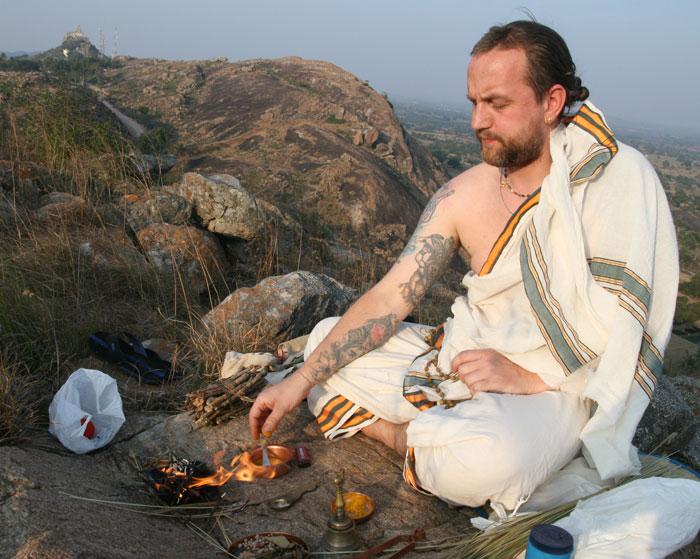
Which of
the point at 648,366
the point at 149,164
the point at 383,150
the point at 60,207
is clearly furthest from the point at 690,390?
the point at 383,150

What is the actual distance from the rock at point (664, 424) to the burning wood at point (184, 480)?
211 cm

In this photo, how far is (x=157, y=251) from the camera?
5.05m

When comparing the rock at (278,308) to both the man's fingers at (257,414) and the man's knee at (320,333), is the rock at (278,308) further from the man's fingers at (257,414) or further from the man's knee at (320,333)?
the man's fingers at (257,414)

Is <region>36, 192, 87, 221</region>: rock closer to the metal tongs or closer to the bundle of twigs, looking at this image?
the bundle of twigs

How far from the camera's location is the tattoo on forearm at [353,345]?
299cm

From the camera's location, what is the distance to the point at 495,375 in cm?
253

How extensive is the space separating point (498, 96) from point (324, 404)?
5.31ft

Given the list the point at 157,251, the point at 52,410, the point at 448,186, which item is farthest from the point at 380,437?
the point at 157,251

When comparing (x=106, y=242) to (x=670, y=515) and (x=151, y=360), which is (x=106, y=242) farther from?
(x=670, y=515)

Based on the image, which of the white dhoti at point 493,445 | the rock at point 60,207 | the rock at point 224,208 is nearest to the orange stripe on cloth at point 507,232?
Result: the white dhoti at point 493,445

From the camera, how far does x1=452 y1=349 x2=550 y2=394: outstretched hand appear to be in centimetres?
253

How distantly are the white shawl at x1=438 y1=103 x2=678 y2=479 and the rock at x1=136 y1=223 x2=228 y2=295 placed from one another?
284cm

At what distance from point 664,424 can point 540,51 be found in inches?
80.0

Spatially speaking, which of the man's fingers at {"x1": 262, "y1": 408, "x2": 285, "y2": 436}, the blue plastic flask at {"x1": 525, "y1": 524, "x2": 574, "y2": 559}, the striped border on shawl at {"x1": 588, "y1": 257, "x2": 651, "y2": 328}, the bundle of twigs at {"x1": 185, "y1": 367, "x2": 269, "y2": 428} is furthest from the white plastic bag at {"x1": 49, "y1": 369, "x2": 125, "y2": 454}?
the striped border on shawl at {"x1": 588, "y1": 257, "x2": 651, "y2": 328}
